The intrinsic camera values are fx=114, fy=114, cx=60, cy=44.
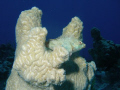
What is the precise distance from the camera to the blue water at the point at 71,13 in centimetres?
9201

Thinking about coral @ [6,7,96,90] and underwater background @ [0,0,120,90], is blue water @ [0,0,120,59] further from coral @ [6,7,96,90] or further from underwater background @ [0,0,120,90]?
coral @ [6,7,96,90]

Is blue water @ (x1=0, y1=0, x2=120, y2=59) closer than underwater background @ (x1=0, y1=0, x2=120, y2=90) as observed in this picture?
No

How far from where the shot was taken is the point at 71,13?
4026 inches

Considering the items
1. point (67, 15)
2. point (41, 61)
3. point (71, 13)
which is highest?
point (71, 13)

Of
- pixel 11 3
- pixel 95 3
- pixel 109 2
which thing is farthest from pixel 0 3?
pixel 109 2

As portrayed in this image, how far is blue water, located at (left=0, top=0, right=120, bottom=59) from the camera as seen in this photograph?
9201 cm

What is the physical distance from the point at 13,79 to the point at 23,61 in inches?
34.1

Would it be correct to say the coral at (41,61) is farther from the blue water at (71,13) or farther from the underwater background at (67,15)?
the blue water at (71,13)

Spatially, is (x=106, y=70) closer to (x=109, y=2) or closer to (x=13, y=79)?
(x=13, y=79)

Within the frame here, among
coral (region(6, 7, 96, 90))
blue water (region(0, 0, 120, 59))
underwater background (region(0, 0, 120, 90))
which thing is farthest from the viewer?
blue water (region(0, 0, 120, 59))

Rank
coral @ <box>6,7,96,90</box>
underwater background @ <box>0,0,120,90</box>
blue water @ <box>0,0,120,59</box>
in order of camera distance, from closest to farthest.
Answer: coral @ <box>6,7,96,90</box>
underwater background @ <box>0,0,120,90</box>
blue water @ <box>0,0,120,59</box>

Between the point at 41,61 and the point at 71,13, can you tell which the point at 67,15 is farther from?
the point at 41,61

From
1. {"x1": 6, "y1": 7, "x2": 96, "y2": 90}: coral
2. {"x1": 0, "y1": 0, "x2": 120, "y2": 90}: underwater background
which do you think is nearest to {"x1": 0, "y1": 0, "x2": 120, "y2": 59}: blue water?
{"x1": 0, "y1": 0, "x2": 120, "y2": 90}: underwater background

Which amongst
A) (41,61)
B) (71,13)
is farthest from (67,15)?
(41,61)
